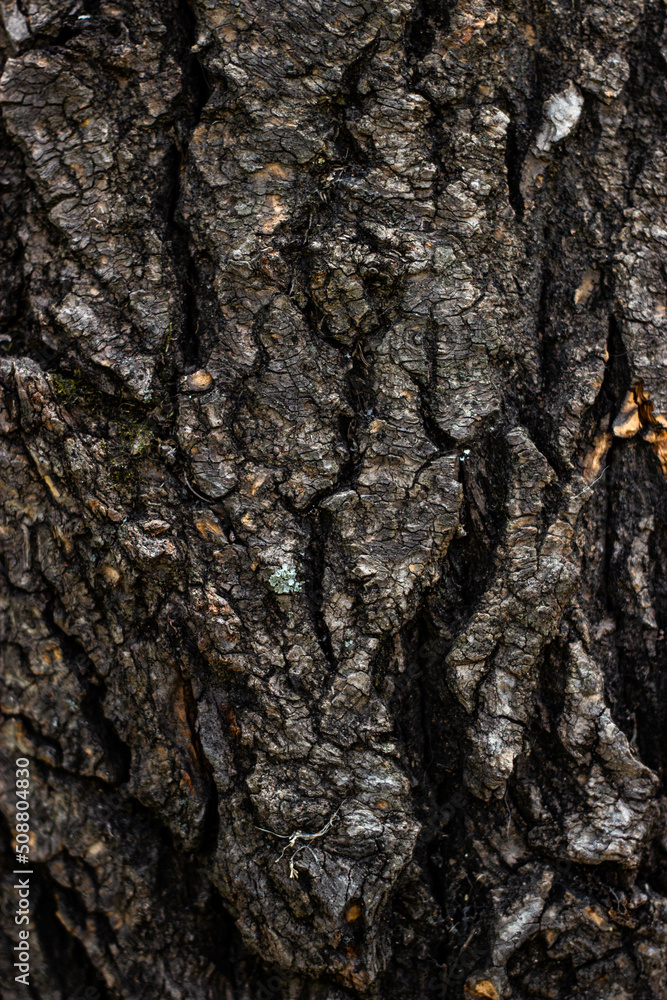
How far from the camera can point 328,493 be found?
4.31 ft

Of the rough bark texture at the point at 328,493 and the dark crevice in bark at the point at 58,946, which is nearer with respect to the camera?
the rough bark texture at the point at 328,493

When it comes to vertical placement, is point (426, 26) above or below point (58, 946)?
above

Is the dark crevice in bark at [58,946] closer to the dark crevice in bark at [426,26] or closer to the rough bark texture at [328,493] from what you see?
the rough bark texture at [328,493]

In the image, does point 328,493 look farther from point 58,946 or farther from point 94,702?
point 58,946

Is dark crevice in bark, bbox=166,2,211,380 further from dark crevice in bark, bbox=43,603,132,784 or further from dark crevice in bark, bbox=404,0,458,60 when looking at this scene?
dark crevice in bark, bbox=43,603,132,784

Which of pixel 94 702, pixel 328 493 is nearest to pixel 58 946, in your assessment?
pixel 94 702

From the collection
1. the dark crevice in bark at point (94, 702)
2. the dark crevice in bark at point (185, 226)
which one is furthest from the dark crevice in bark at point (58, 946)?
the dark crevice in bark at point (185, 226)

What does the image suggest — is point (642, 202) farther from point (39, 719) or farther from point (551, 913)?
point (39, 719)

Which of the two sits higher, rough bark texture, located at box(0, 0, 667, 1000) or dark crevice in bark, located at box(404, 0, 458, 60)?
dark crevice in bark, located at box(404, 0, 458, 60)

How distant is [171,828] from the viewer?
1350mm

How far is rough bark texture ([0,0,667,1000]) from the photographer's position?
129 cm

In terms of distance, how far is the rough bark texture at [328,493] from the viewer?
50.6 inches

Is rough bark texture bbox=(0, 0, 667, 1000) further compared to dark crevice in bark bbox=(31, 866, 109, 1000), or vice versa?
dark crevice in bark bbox=(31, 866, 109, 1000)

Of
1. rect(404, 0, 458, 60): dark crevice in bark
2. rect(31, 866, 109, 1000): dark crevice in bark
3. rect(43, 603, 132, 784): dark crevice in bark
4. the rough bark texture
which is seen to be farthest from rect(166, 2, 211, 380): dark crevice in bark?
rect(31, 866, 109, 1000): dark crevice in bark
